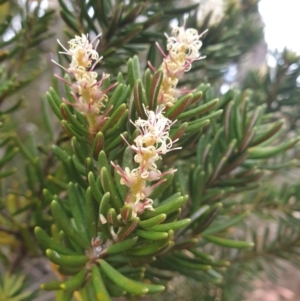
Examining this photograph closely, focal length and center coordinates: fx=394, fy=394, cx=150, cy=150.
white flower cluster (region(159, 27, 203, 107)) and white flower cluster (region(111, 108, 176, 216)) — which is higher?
white flower cluster (region(159, 27, 203, 107))

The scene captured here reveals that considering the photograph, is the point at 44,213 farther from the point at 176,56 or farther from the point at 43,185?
the point at 176,56

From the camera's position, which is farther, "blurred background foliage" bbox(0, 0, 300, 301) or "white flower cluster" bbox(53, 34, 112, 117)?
"blurred background foliage" bbox(0, 0, 300, 301)

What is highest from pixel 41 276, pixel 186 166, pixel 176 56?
pixel 176 56

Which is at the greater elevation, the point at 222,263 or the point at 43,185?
the point at 43,185

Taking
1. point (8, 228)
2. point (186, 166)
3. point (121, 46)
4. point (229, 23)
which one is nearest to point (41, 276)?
point (8, 228)

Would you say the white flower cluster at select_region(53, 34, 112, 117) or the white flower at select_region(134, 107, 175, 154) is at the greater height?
the white flower cluster at select_region(53, 34, 112, 117)

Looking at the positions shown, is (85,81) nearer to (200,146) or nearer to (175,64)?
(175,64)
